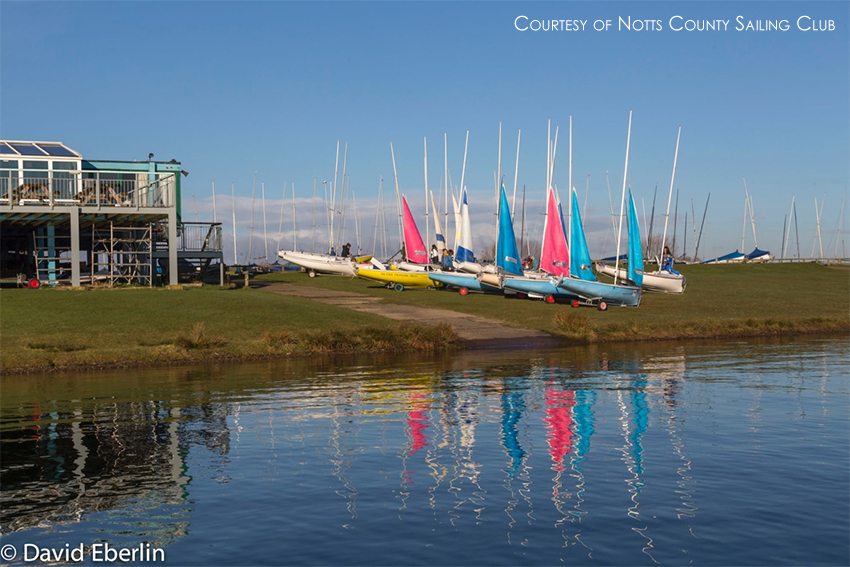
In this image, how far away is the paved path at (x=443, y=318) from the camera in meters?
44.2

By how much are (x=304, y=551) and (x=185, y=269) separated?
5323cm

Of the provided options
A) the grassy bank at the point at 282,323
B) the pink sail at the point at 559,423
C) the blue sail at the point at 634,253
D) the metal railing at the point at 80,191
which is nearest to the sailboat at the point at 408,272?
the grassy bank at the point at 282,323

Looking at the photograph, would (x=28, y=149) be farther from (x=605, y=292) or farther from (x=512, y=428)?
(x=512, y=428)

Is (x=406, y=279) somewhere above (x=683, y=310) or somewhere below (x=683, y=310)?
above

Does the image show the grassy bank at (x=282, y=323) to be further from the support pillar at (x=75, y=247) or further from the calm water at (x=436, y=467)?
the calm water at (x=436, y=467)

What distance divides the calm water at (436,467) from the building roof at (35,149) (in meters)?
29.3

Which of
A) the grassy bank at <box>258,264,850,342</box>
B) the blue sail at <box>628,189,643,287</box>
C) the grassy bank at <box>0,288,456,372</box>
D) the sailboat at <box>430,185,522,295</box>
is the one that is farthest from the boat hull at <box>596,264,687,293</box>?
the grassy bank at <box>0,288,456,372</box>

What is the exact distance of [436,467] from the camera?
19.3 m

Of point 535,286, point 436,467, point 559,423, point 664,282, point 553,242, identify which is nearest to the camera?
point 436,467

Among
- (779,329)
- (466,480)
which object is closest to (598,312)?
(779,329)

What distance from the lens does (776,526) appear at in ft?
49.8

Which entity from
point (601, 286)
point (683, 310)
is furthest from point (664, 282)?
point (601, 286)

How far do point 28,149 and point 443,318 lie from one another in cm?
2850

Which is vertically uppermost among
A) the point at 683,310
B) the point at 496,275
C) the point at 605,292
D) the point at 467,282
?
the point at 496,275
